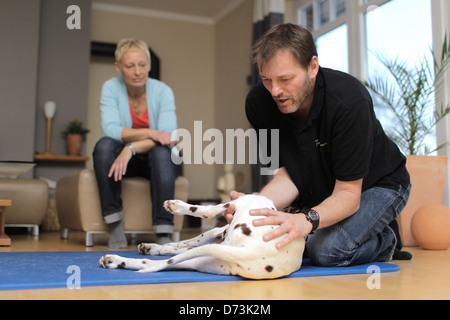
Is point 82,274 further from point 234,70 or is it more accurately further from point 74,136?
point 234,70

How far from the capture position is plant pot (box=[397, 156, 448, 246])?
3.38 meters

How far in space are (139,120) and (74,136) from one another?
311 cm

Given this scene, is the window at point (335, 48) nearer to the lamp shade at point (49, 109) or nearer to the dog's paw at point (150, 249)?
the lamp shade at point (49, 109)

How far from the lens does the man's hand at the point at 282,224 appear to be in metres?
1.60

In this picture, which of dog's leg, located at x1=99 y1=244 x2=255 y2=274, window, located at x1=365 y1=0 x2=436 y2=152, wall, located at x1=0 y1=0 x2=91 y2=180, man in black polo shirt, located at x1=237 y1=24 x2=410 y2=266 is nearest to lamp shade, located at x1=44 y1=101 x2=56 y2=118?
wall, located at x1=0 y1=0 x2=91 y2=180

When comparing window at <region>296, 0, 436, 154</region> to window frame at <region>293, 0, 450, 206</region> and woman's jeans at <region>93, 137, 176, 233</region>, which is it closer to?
window frame at <region>293, 0, 450, 206</region>

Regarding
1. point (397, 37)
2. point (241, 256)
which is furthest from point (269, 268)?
point (397, 37)

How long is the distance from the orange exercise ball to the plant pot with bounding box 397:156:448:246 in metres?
0.20

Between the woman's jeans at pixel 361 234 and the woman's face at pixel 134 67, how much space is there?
1.60 m

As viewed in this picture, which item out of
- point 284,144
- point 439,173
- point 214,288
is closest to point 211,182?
point 439,173

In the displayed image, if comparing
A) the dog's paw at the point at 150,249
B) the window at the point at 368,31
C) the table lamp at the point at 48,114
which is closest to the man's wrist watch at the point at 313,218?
the dog's paw at the point at 150,249

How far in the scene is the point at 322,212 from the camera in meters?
1.78

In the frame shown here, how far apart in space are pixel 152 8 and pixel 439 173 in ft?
17.4
